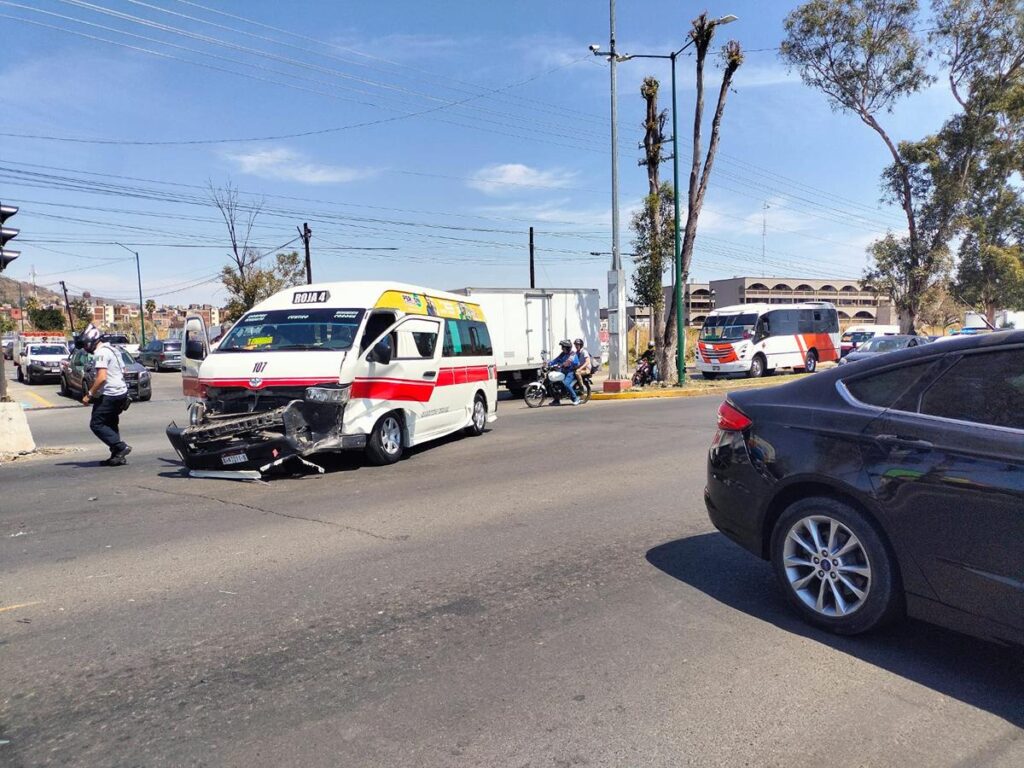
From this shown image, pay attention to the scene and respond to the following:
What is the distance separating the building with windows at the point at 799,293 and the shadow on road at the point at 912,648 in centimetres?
11475

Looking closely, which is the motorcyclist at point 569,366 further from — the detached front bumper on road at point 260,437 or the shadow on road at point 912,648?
the shadow on road at point 912,648

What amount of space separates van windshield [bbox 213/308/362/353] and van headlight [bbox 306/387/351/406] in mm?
701

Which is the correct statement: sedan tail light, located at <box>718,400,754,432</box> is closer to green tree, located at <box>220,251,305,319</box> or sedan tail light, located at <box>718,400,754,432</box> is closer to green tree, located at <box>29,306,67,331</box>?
green tree, located at <box>220,251,305,319</box>

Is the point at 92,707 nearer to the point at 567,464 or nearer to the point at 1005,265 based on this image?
the point at 567,464

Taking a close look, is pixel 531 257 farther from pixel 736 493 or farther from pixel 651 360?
pixel 736 493

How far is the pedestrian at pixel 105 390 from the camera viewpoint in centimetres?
930

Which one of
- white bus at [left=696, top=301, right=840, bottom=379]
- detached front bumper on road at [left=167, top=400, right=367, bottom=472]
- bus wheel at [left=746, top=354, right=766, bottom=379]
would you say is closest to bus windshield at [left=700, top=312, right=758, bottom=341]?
white bus at [left=696, top=301, right=840, bottom=379]

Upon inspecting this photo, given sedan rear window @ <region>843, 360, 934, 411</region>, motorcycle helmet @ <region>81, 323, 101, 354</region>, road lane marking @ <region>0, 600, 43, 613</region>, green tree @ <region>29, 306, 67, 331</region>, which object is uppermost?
green tree @ <region>29, 306, 67, 331</region>

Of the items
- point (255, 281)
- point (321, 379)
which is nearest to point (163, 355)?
point (255, 281)

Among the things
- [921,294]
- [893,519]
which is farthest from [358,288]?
[921,294]

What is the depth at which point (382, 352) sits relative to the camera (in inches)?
361

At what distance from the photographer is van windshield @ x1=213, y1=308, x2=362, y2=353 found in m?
9.05

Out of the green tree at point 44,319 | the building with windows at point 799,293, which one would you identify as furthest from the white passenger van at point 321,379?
the building with windows at point 799,293

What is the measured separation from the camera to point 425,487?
799cm
